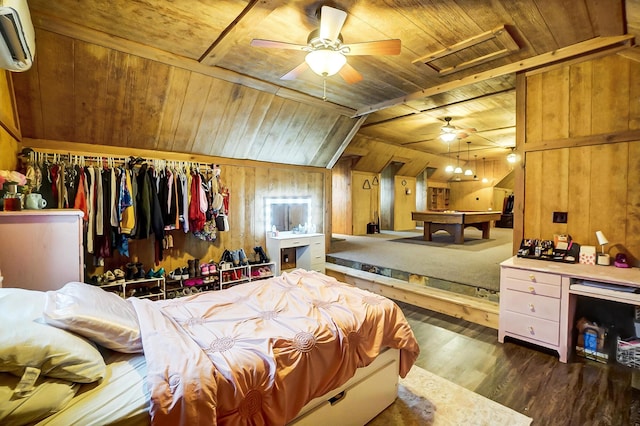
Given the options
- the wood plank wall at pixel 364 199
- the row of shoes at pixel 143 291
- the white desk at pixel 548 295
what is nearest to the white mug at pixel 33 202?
the row of shoes at pixel 143 291

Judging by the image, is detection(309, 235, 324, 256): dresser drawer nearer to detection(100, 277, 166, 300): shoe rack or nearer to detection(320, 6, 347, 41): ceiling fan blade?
detection(100, 277, 166, 300): shoe rack

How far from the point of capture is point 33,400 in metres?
0.98

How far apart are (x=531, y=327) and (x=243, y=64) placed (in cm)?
392

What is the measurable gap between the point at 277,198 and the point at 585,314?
420 centimetres

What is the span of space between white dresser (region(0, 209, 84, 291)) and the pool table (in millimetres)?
6399

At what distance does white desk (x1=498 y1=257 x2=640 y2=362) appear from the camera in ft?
7.96

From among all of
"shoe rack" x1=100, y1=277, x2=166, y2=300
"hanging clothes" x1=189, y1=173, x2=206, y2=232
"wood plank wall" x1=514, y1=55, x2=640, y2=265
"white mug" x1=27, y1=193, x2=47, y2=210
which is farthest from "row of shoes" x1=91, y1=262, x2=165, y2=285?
"wood plank wall" x1=514, y1=55, x2=640, y2=265

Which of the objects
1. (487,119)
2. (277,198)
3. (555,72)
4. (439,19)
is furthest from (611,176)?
(277,198)

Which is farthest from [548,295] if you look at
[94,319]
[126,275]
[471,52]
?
[126,275]

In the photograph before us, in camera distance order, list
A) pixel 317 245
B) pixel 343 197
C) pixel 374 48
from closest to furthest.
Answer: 1. pixel 374 48
2. pixel 317 245
3. pixel 343 197

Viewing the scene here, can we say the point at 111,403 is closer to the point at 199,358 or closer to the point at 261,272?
the point at 199,358

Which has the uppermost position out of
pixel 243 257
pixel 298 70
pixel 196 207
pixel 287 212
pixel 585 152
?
pixel 298 70

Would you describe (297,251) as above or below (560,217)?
below

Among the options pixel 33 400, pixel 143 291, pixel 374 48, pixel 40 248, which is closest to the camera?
pixel 33 400
